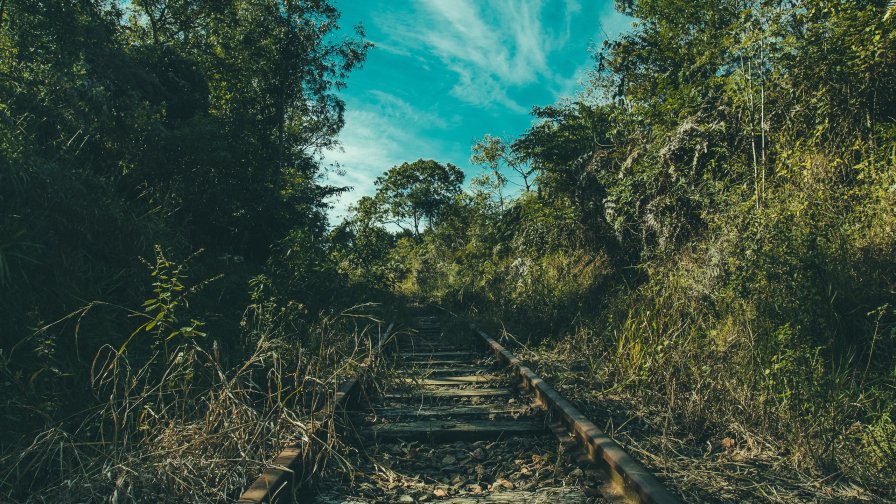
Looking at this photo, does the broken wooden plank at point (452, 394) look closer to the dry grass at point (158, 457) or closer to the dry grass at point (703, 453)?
the dry grass at point (703, 453)

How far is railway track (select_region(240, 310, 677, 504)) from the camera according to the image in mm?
2930

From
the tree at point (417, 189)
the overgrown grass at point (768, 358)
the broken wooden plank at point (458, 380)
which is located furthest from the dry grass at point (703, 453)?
the tree at point (417, 189)

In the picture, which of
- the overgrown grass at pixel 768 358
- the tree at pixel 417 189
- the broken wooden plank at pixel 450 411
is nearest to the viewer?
the overgrown grass at pixel 768 358

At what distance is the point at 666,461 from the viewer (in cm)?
329

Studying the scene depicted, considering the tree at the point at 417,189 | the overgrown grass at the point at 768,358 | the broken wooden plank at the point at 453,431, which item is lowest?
the broken wooden plank at the point at 453,431

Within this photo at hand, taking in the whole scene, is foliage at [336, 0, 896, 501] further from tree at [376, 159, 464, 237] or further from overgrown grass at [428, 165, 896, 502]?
tree at [376, 159, 464, 237]

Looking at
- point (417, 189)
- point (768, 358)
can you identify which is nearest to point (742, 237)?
point (768, 358)

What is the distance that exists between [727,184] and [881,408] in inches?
160

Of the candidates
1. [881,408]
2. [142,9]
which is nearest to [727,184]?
[881,408]

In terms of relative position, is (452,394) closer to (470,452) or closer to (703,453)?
(470,452)

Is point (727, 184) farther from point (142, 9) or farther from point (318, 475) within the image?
point (142, 9)

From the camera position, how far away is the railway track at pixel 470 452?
9.61ft

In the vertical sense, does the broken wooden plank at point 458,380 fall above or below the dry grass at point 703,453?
below

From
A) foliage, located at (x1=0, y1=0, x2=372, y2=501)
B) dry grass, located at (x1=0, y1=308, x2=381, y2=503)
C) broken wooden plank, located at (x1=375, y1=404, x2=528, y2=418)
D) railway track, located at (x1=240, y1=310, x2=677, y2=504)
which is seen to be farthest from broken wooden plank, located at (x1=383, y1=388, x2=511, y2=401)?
dry grass, located at (x1=0, y1=308, x2=381, y2=503)
